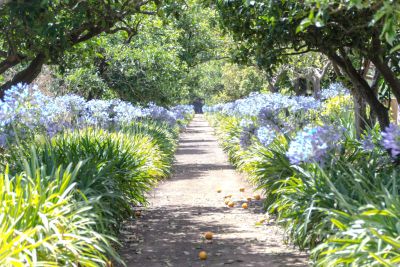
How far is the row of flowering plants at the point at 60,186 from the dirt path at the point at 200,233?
0.40 meters

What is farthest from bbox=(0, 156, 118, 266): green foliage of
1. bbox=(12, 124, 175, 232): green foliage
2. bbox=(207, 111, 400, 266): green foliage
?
bbox=(207, 111, 400, 266): green foliage

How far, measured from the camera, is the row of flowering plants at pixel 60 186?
511 centimetres

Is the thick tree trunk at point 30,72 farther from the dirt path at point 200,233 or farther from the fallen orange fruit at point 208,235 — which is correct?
the fallen orange fruit at point 208,235

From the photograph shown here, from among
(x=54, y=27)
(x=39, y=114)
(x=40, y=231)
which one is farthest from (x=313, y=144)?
(x=54, y=27)

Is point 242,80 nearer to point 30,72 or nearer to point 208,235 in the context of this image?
point 30,72

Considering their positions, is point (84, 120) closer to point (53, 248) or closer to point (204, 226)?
point (204, 226)

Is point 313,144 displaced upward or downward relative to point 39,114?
downward

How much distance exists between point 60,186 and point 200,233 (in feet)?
10.1

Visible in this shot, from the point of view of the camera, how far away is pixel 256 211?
35.7 ft

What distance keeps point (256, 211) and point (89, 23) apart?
13.7 feet

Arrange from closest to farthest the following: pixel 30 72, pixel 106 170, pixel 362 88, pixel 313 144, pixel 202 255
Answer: pixel 313 144, pixel 202 255, pixel 106 170, pixel 362 88, pixel 30 72

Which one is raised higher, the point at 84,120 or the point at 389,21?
the point at 389,21

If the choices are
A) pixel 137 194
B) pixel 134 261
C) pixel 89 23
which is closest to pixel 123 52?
pixel 89 23

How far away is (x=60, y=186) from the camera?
646 cm
